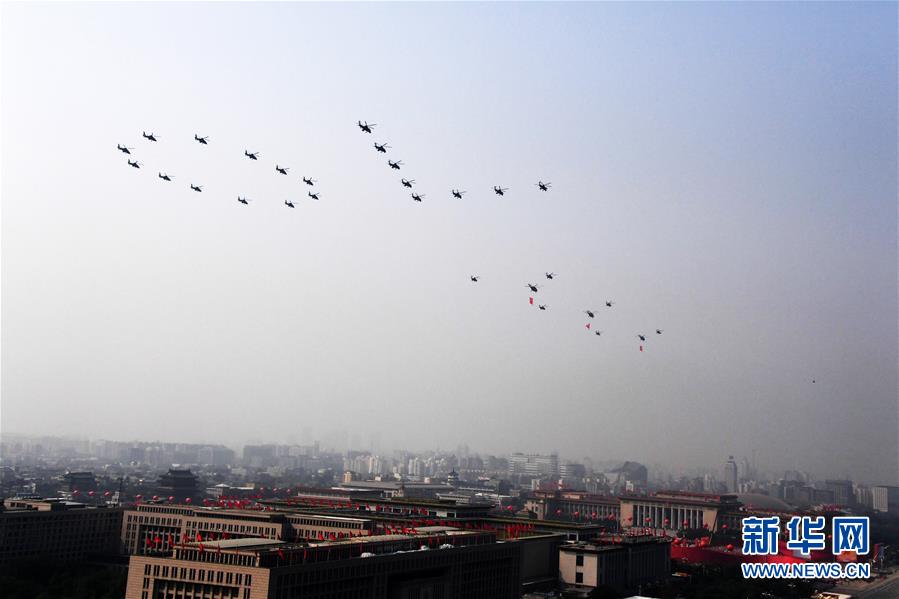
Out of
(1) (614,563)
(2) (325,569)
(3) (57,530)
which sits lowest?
(1) (614,563)

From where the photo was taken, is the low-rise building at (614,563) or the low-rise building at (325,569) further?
the low-rise building at (614,563)

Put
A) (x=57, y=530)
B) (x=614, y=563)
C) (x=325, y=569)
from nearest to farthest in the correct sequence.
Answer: (x=325, y=569), (x=57, y=530), (x=614, y=563)

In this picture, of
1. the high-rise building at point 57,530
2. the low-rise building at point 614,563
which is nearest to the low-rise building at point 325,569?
the low-rise building at point 614,563

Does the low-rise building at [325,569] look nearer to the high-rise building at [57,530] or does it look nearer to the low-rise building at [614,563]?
the low-rise building at [614,563]

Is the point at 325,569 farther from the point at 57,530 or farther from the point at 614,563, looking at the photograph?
the point at 57,530

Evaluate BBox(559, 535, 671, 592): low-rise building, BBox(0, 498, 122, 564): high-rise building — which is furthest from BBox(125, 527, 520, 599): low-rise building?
BBox(0, 498, 122, 564): high-rise building

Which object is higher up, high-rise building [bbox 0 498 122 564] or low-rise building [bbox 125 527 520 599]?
low-rise building [bbox 125 527 520 599]

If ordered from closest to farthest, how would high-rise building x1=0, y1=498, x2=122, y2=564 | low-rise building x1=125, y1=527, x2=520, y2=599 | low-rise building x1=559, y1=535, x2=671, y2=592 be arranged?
low-rise building x1=125, y1=527, x2=520, y2=599
high-rise building x1=0, y1=498, x2=122, y2=564
low-rise building x1=559, y1=535, x2=671, y2=592

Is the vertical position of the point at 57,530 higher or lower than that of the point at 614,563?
higher

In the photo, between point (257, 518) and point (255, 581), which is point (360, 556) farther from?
point (257, 518)

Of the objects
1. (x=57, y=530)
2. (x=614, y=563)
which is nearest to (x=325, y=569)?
(x=614, y=563)

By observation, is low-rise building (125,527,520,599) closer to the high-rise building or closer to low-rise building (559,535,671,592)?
low-rise building (559,535,671,592)
